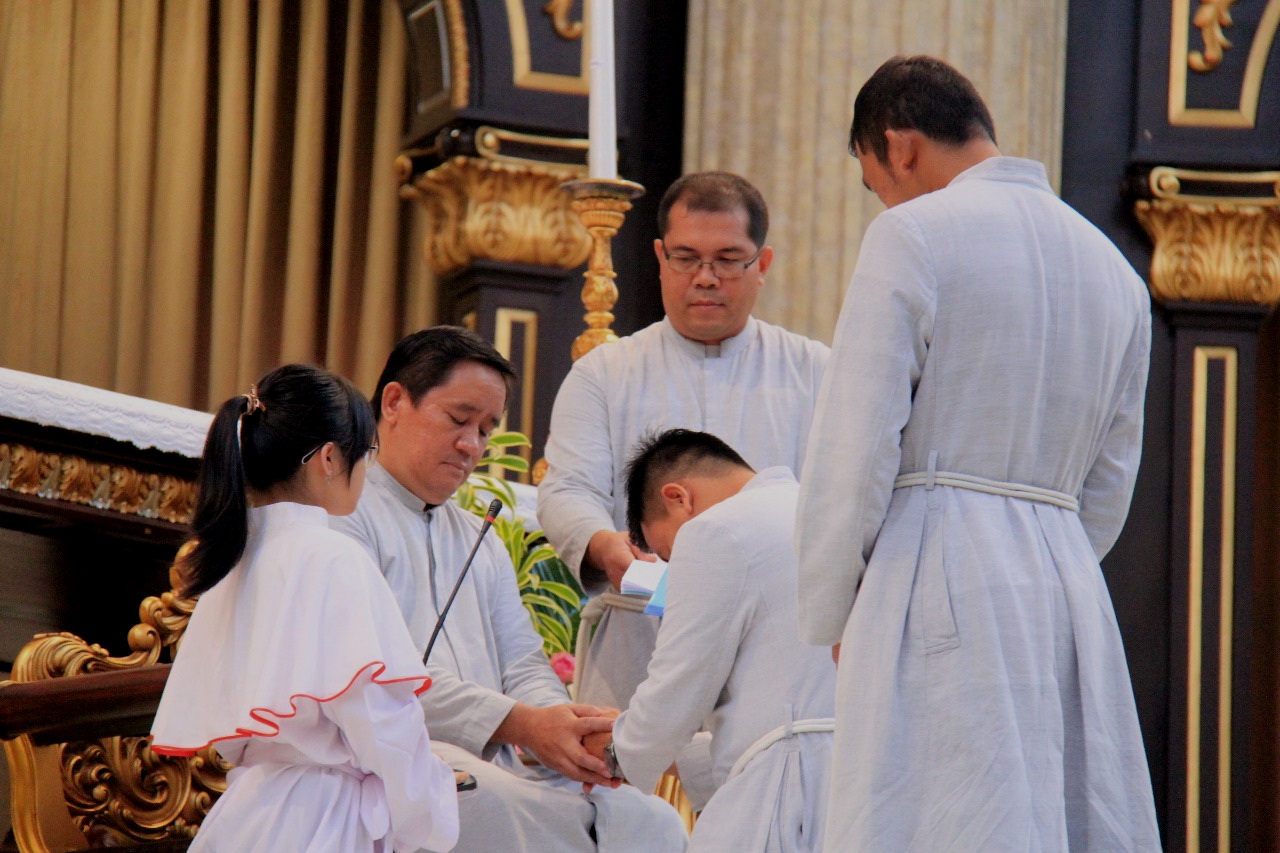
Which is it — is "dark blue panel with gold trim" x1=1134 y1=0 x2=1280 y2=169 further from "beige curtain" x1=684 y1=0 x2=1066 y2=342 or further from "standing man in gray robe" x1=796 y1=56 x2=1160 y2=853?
"standing man in gray robe" x1=796 y1=56 x2=1160 y2=853

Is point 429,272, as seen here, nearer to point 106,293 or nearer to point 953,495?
point 106,293

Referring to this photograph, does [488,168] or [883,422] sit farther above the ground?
[488,168]

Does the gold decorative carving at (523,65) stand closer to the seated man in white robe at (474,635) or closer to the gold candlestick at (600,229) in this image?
the gold candlestick at (600,229)

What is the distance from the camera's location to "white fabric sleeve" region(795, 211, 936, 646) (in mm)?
2770

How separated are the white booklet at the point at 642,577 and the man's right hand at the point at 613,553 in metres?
0.15

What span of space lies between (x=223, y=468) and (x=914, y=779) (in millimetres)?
1187

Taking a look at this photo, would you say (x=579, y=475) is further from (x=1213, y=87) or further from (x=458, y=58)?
(x=1213, y=87)

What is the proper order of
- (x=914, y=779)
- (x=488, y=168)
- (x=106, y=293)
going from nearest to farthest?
1. (x=914, y=779)
2. (x=488, y=168)
3. (x=106, y=293)

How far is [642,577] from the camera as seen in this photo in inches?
139

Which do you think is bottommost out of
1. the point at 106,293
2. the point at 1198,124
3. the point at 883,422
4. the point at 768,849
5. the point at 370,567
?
the point at 768,849

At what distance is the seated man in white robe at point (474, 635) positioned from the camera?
347cm

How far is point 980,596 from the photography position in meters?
2.75

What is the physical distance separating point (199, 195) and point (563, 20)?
1797 mm

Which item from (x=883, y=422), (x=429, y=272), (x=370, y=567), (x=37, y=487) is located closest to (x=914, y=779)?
(x=883, y=422)
